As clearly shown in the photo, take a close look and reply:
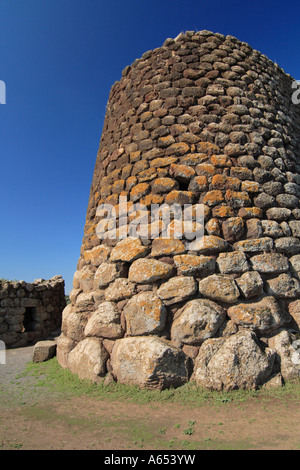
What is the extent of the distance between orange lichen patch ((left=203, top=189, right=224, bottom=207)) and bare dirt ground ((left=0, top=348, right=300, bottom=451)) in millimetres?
2186

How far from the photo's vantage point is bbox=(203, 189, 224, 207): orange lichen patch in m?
3.51

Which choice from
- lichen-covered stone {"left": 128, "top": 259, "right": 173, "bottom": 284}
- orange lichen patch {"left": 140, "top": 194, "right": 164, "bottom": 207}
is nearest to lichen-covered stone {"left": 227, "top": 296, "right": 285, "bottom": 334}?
lichen-covered stone {"left": 128, "top": 259, "right": 173, "bottom": 284}

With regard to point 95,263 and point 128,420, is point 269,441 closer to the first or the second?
point 128,420

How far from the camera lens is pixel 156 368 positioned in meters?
2.76

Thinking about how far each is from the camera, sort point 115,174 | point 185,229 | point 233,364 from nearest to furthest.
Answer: point 233,364, point 185,229, point 115,174

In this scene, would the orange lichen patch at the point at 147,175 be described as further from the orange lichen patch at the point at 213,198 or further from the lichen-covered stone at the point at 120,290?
the lichen-covered stone at the point at 120,290

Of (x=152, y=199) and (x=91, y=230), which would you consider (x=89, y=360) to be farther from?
(x=152, y=199)

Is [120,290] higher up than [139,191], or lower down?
lower down

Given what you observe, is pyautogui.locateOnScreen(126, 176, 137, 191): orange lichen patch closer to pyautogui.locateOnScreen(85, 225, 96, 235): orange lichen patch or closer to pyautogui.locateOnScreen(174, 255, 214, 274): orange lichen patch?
pyautogui.locateOnScreen(85, 225, 96, 235): orange lichen patch

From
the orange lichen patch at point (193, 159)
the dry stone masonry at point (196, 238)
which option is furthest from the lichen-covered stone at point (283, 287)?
the orange lichen patch at point (193, 159)

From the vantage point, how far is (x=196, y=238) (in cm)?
331

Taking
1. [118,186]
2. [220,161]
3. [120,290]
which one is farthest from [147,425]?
[220,161]

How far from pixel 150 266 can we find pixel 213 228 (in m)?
0.90

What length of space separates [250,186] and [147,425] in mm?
2995
